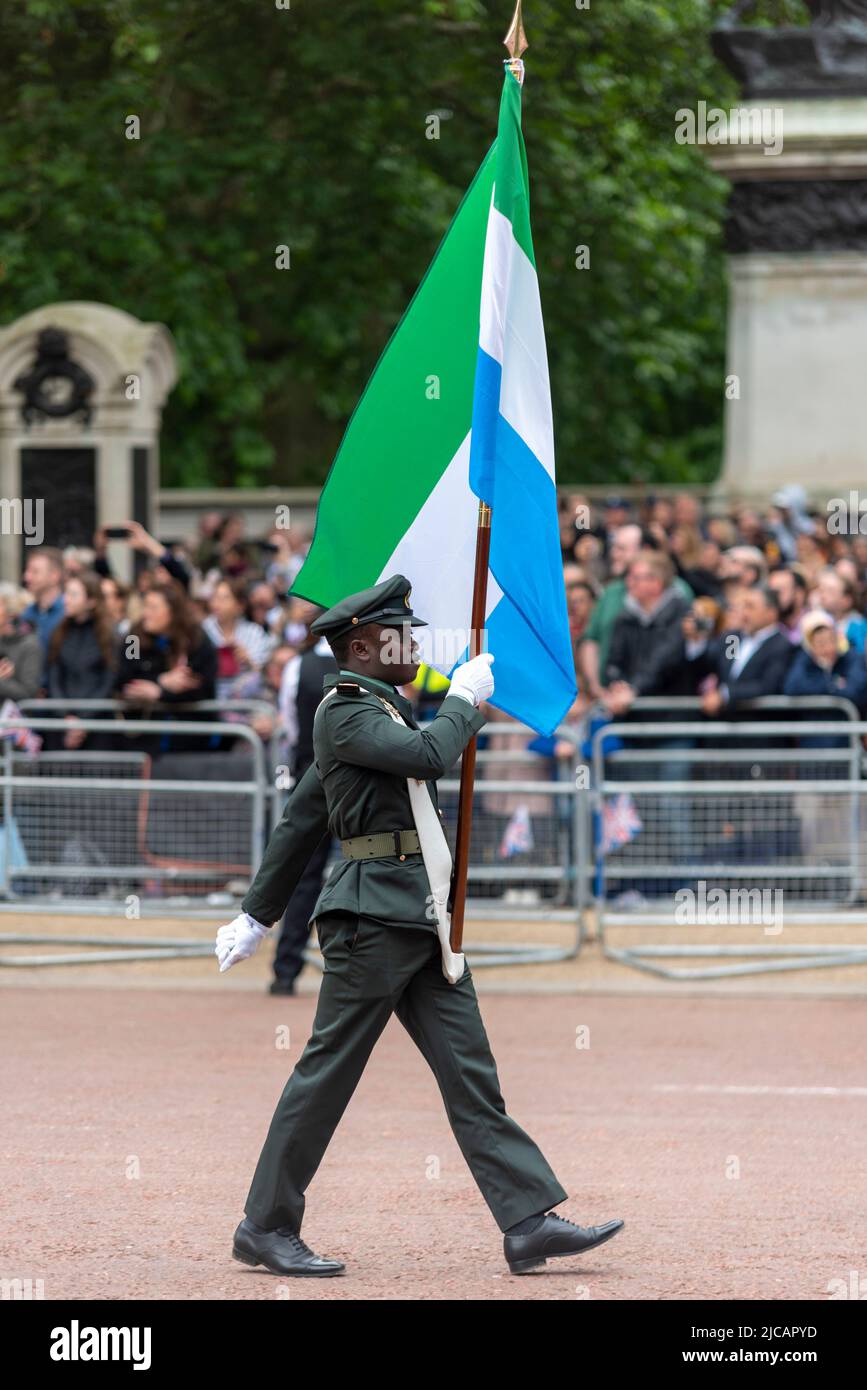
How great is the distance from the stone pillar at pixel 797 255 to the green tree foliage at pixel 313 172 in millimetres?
3276

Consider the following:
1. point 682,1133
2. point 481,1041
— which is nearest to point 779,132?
point 682,1133

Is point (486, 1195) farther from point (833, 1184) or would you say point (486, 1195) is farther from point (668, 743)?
point (668, 743)

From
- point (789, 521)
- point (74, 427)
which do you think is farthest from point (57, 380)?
point (789, 521)

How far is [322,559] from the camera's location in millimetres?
7453

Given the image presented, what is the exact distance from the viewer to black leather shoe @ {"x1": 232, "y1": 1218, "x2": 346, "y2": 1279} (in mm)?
6898

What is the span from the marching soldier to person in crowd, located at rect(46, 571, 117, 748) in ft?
25.8

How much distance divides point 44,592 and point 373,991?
9949 mm

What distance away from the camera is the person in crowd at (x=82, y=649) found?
48.5 ft

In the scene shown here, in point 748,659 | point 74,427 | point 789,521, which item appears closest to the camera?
point 748,659

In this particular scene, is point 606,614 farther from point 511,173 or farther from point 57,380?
point 511,173

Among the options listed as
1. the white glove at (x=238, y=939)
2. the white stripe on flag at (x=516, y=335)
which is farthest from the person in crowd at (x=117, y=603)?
the white glove at (x=238, y=939)

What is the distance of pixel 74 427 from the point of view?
20875 millimetres

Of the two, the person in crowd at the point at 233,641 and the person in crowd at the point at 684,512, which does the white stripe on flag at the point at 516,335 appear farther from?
the person in crowd at the point at 684,512

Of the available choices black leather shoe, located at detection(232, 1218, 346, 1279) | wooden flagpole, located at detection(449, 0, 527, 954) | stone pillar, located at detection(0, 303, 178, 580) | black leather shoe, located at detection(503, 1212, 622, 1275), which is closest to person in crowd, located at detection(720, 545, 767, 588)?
stone pillar, located at detection(0, 303, 178, 580)
